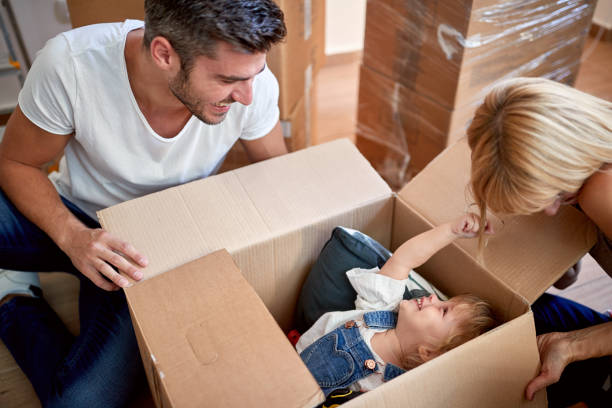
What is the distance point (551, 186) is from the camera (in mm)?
666

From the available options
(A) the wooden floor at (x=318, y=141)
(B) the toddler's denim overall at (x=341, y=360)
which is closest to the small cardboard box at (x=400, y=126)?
(A) the wooden floor at (x=318, y=141)

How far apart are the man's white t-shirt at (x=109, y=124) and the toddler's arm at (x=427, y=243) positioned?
38 centimetres

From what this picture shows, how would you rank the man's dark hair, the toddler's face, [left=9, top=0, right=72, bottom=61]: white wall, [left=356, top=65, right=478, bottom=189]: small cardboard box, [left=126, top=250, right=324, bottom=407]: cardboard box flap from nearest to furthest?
[left=126, top=250, right=324, bottom=407]: cardboard box flap
the man's dark hair
the toddler's face
[left=356, top=65, right=478, bottom=189]: small cardboard box
[left=9, top=0, right=72, bottom=61]: white wall

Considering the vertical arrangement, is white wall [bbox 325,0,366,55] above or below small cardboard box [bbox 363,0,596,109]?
below

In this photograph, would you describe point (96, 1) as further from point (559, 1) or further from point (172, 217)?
point (559, 1)

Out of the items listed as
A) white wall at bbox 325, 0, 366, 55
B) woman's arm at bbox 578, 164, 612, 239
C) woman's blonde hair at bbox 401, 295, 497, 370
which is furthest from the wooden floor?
woman's arm at bbox 578, 164, 612, 239

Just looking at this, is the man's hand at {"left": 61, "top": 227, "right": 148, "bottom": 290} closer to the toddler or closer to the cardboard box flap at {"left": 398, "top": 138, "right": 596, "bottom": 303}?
the toddler

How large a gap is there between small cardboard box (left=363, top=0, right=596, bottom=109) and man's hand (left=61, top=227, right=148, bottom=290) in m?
0.85

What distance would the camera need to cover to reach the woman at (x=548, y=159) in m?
0.64

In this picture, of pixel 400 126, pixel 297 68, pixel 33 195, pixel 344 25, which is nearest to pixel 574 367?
pixel 400 126

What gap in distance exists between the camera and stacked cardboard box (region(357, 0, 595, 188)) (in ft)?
3.75

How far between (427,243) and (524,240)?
0.49 ft

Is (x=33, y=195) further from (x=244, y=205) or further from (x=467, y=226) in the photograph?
(x=467, y=226)

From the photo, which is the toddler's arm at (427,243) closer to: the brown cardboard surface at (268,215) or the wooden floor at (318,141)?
the brown cardboard surface at (268,215)
